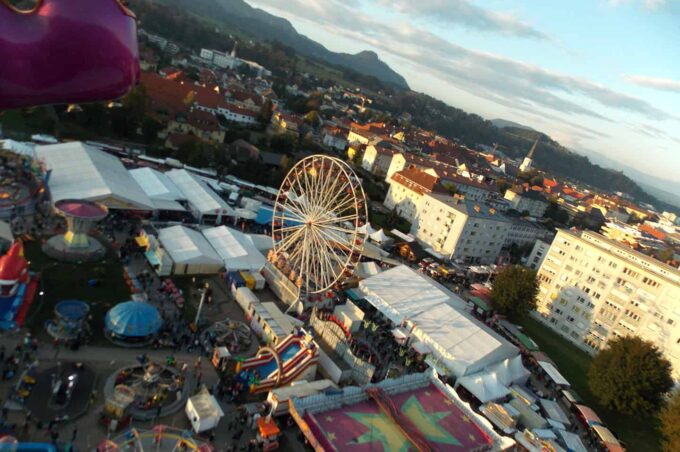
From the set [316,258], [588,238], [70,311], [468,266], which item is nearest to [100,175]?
[70,311]

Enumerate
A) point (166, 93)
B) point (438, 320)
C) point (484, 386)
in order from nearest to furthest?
1. point (484, 386)
2. point (438, 320)
3. point (166, 93)

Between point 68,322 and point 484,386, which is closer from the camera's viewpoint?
point 68,322

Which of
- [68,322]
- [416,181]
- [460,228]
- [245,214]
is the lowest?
[68,322]

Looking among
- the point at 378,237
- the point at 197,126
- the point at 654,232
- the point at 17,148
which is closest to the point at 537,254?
the point at 378,237

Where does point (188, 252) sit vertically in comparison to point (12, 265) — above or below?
below

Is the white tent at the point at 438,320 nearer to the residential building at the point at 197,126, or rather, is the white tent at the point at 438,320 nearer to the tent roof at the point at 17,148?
→ the tent roof at the point at 17,148

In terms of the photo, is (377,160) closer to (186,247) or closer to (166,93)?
(166,93)

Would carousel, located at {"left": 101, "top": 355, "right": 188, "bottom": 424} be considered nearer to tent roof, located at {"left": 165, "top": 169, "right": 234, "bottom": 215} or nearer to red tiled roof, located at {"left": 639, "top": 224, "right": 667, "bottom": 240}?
tent roof, located at {"left": 165, "top": 169, "right": 234, "bottom": 215}
